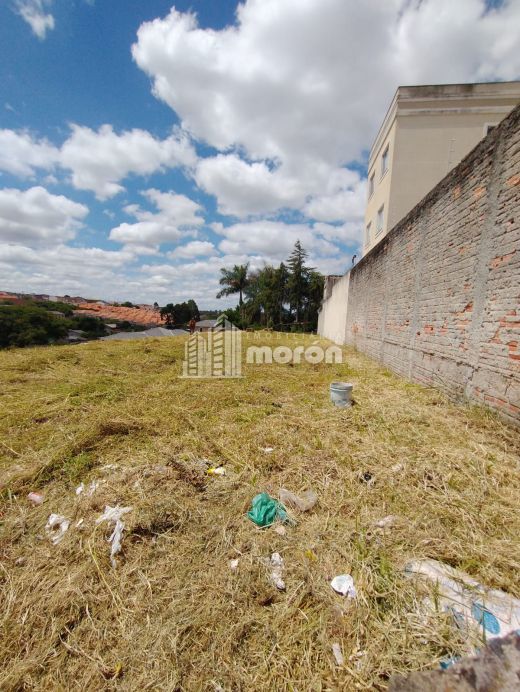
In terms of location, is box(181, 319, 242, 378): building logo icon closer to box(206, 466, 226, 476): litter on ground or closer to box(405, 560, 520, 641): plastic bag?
box(206, 466, 226, 476): litter on ground

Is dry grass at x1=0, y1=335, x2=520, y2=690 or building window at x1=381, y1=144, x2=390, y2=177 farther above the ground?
building window at x1=381, y1=144, x2=390, y2=177

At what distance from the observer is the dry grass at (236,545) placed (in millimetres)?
1064

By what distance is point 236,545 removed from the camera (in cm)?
155

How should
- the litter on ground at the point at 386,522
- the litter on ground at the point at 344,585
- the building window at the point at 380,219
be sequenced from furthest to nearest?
the building window at the point at 380,219, the litter on ground at the point at 386,522, the litter on ground at the point at 344,585

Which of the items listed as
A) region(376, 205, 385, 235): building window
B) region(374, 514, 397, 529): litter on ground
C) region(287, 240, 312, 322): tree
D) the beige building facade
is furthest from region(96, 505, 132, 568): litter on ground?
region(287, 240, 312, 322): tree

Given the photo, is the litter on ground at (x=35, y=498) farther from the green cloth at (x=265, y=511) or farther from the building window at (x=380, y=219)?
the building window at (x=380, y=219)

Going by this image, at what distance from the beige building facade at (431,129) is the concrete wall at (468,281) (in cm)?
689

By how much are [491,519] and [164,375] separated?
5117mm

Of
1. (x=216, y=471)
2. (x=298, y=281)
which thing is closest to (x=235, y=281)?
(x=298, y=281)

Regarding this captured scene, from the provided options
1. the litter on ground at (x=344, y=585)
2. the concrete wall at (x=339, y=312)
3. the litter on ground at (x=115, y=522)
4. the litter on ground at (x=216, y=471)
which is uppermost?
the concrete wall at (x=339, y=312)

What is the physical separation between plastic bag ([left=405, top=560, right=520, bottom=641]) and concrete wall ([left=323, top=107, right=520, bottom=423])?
2.04 meters

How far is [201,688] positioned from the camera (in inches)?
39.3

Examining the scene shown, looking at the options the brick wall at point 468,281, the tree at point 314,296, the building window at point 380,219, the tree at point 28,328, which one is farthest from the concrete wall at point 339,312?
the tree at point 314,296

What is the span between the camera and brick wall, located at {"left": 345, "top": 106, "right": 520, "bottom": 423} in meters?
2.72
